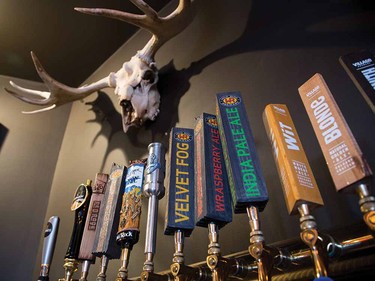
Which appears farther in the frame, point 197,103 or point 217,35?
point 217,35

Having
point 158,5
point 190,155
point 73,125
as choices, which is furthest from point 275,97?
point 73,125

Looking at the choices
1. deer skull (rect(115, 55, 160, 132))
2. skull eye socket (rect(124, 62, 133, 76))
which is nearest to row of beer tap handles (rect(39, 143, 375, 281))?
deer skull (rect(115, 55, 160, 132))

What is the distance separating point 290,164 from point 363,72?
244mm

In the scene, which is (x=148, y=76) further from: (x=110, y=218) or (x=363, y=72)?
(x=363, y=72)

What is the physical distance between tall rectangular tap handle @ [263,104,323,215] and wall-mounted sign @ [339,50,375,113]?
0.14 meters

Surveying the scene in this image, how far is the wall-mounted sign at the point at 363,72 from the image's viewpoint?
60 cm

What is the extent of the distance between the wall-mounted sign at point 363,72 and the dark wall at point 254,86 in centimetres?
17

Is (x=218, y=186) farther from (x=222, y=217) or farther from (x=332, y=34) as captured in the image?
(x=332, y=34)

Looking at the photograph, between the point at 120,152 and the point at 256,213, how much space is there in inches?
44.6

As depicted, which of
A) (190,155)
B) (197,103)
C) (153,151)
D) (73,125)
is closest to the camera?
(190,155)

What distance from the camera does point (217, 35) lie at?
148 cm

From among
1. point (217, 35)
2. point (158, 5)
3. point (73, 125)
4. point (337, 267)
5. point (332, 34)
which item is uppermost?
point (158, 5)

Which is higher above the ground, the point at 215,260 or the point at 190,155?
the point at 190,155

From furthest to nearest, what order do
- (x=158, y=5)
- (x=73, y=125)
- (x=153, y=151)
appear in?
(x=73, y=125) < (x=158, y=5) < (x=153, y=151)
